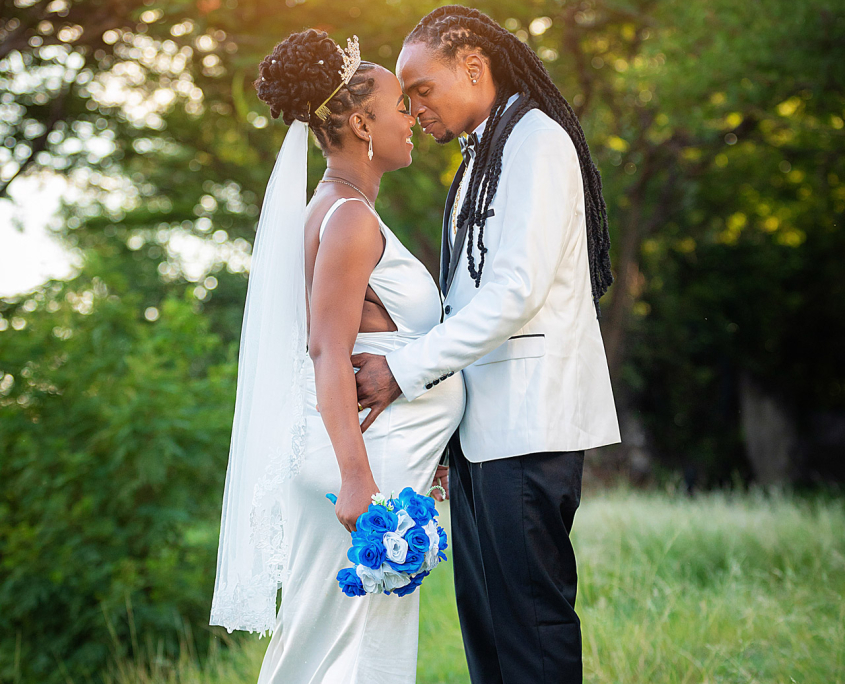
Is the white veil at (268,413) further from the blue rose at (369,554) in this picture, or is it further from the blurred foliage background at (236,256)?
the blurred foliage background at (236,256)

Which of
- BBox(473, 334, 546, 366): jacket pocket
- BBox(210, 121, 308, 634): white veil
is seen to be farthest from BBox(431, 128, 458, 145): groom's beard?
BBox(473, 334, 546, 366): jacket pocket

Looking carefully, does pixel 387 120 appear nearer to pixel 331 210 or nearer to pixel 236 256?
pixel 331 210

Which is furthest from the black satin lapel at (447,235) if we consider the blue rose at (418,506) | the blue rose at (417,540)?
the blue rose at (417,540)

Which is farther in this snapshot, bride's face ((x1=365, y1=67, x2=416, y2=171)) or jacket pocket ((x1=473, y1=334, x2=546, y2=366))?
bride's face ((x1=365, y1=67, x2=416, y2=171))

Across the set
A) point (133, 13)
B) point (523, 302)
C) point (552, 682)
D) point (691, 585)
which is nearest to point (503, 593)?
point (552, 682)

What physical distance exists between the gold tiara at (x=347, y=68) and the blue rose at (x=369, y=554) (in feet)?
4.52

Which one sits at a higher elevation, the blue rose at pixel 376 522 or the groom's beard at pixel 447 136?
the groom's beard at pixel 447 136

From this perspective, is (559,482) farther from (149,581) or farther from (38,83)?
(38,83)

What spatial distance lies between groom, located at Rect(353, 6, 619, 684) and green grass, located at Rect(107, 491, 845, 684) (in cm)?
138

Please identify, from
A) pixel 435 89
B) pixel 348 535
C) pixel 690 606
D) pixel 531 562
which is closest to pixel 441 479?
pixel 348 535

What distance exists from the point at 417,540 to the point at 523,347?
0.64 m

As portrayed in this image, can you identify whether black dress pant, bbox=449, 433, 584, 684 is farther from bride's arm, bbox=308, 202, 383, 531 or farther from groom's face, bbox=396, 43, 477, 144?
groom's face, bbox=396, 43, 477, 144

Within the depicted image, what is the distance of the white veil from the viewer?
246 cm

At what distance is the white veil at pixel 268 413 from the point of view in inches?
96.7
